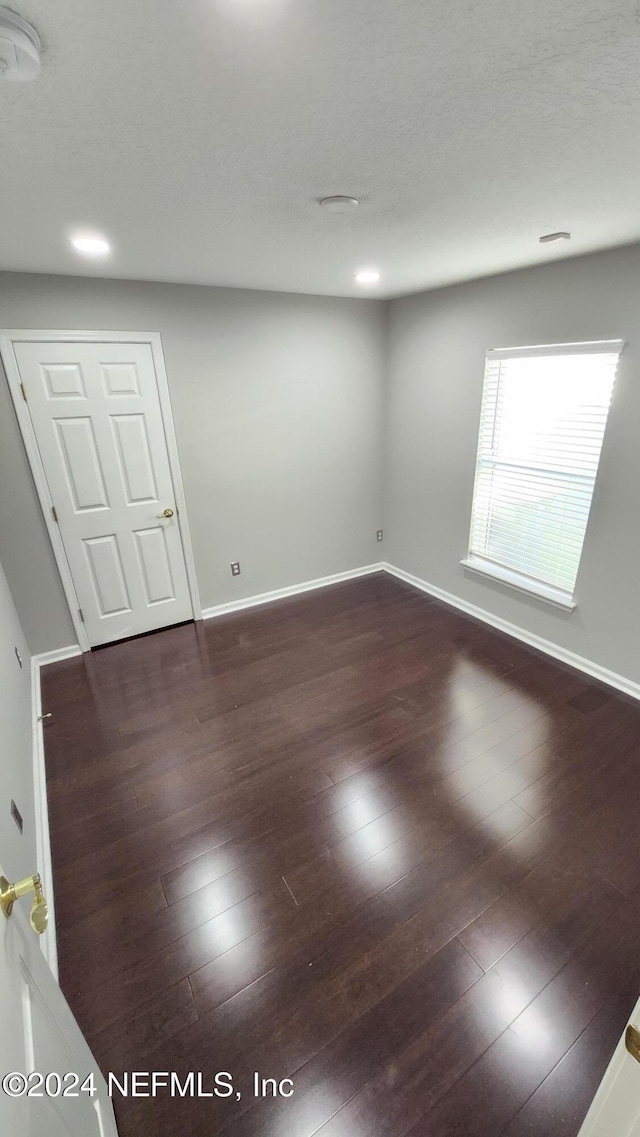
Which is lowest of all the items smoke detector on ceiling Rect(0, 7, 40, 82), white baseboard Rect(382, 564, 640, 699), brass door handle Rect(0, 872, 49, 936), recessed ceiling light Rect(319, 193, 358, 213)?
white baseboard Rect(382, 564, 640, 699)

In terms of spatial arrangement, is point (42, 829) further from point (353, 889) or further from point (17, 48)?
point (17, 48)

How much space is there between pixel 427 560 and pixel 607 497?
5.37 ft

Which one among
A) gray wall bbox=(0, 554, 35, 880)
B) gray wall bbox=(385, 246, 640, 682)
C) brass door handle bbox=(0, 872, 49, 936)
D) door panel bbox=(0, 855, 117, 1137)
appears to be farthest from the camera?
gray wall bbox=(385, 246, 640, 682)

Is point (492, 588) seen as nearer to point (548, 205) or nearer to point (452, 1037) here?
point (548, 205)

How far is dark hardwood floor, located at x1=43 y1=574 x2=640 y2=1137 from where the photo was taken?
4.05 feet

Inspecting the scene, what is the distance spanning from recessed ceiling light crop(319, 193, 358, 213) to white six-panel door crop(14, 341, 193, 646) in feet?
5.81

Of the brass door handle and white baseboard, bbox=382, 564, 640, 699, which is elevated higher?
the brass door handle

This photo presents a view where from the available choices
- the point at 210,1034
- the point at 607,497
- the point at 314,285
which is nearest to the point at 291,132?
the point at 314,285

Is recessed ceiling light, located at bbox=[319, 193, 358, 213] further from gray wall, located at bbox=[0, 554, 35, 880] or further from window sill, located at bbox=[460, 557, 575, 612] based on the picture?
window sill, located at bbox=[460, 557, 575, 612]

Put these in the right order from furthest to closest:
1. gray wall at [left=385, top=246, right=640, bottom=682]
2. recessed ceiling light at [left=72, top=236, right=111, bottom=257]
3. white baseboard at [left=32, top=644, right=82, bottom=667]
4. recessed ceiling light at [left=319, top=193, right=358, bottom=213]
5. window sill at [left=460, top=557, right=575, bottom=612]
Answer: white baseboard at [left=32, top=644, right=82, bottom=667] < window sill at [left=460, top=557, right=575, bottom=612] < gray wall at [left=385, top=246, right=640, bottom=682] < recessed ceiling light at [left=72, top=236, right=111, bottom=257] < recessed ceiling light at [left=319, top=193, right=358, bottom=213]

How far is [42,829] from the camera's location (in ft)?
6.24

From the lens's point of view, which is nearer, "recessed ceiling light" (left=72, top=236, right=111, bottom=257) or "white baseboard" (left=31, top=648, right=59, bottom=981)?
"white baseboard" (left=31, top=648, right=59, bottom=981)

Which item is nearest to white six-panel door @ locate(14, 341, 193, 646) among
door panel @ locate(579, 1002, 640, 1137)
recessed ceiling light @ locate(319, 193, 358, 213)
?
recessed ceiling light @ locate(319, 193, 358, 213)

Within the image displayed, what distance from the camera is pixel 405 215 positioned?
1781mm
